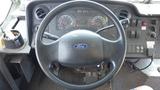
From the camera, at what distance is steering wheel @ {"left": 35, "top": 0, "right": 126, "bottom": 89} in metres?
1.03

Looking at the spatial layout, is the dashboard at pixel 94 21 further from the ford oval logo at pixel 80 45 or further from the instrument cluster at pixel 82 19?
the ford oval logo at pixel 80 45

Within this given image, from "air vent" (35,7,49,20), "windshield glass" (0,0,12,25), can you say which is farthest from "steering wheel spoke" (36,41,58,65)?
"windshield glass" (0,0,12,25)

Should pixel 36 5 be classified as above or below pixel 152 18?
above

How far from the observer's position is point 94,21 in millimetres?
1281

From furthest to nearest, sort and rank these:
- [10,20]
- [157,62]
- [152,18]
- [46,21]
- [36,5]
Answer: [157,62] → [10,20] → [152,18] → [36,5] → [46,21]

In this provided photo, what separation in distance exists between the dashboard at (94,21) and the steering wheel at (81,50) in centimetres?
15

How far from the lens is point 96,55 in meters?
1.06

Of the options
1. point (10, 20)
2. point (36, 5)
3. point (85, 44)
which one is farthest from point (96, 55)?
point (10, 20)

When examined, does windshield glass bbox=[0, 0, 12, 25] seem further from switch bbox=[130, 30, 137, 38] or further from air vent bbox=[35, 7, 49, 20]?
switch bbox=[130, 30, 137, 38]

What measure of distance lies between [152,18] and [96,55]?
19.9 inches

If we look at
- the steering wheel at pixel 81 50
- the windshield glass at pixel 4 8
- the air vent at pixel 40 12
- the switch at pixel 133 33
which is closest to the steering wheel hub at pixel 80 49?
the steering wheel at pixel 81 50

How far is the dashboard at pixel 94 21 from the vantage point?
4.11 ft

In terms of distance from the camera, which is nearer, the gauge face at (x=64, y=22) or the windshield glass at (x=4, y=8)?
the gauge face at (x=64, y=22)

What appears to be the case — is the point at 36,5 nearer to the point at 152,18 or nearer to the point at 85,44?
the point at 85,44
